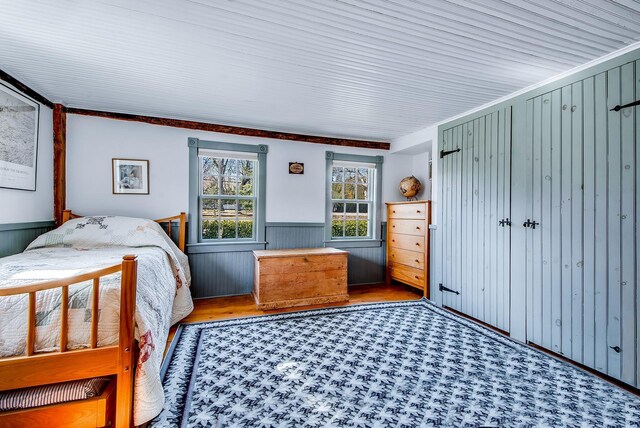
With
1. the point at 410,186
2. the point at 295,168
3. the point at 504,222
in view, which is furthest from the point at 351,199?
the point at 504,222

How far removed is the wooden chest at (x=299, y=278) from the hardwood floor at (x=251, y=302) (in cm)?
10

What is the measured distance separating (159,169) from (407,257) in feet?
11.3

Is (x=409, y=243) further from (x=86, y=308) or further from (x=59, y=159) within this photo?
(x=59, y=159)

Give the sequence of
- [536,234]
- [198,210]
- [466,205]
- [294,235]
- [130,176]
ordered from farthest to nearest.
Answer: [294,235]
[198,210]
[130,176]
[466,205]
[536,234]

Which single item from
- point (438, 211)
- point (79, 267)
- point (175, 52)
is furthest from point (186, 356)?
point (438, 211)

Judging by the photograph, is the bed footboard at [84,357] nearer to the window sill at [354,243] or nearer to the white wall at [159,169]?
the white wall at [159,169]

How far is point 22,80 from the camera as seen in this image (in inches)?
103

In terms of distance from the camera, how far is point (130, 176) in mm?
3480

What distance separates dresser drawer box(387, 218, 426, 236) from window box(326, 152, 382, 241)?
10.2 inches

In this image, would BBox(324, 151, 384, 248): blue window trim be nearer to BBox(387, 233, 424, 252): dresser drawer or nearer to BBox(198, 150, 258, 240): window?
BBox(387, 233, 424, 252): dresser drawer

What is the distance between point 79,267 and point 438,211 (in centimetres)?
355

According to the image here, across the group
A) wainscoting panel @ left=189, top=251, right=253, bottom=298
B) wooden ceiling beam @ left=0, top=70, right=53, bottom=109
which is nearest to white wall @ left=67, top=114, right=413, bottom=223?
wooden ceiling beam @ left=0, top=70, right=53, bottom=109

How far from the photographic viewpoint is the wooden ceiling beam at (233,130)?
3.39m

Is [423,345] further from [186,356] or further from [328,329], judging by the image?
[186,356]
